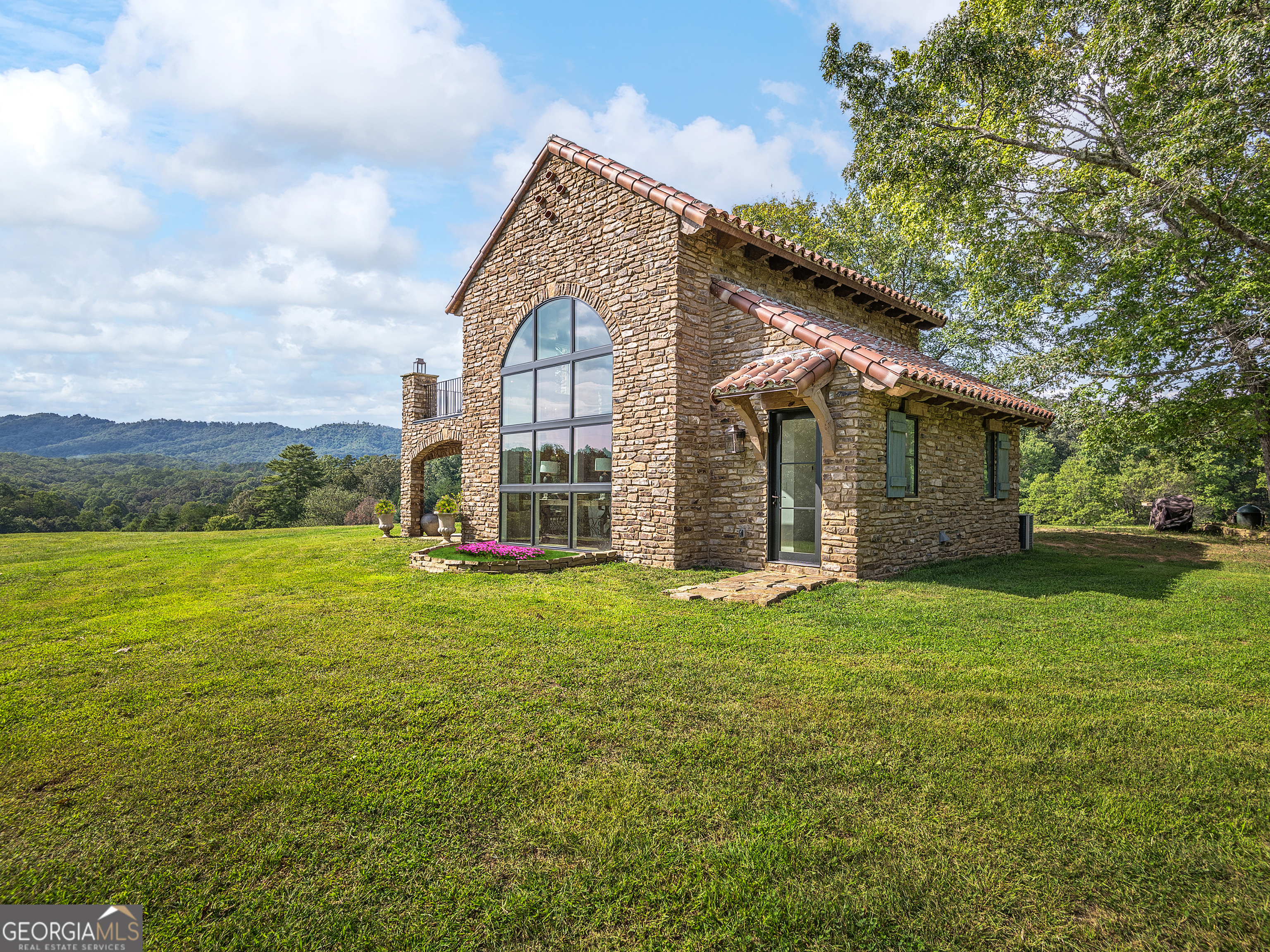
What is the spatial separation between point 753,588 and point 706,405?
3.48 metres

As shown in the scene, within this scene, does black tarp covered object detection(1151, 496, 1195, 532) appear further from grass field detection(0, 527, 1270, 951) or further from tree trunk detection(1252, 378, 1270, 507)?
grass field detection(0, 527, 1270, 951)

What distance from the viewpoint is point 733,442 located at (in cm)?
921

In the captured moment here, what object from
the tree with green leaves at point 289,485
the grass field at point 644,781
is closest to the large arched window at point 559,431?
the grass field at point 644,781

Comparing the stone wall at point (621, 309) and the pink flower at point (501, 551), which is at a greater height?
the stone wall at point (621, 309)

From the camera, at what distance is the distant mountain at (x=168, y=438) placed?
277 feet

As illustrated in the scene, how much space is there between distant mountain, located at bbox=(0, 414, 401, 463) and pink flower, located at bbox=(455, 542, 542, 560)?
266 ft

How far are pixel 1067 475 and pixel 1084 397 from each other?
18.8 metres

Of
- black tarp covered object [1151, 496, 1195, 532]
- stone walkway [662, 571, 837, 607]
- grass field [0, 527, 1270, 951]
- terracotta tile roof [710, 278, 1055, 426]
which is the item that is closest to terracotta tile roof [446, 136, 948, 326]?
terracotta tile roof [710, 278, 1055, 426]

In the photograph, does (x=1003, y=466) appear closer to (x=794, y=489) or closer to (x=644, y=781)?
(x=794, y=489)

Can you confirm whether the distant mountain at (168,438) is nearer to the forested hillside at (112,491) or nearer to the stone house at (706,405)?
the forested hillside at (112,491)

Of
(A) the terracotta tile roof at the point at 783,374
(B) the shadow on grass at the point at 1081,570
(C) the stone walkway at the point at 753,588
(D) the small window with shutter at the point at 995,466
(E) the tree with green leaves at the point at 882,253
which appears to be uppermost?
(E) the tree with green leaves at the point at 882,253

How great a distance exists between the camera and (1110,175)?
37.0 ft

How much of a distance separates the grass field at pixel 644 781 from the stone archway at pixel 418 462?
9.60m

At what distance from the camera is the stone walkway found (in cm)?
693
